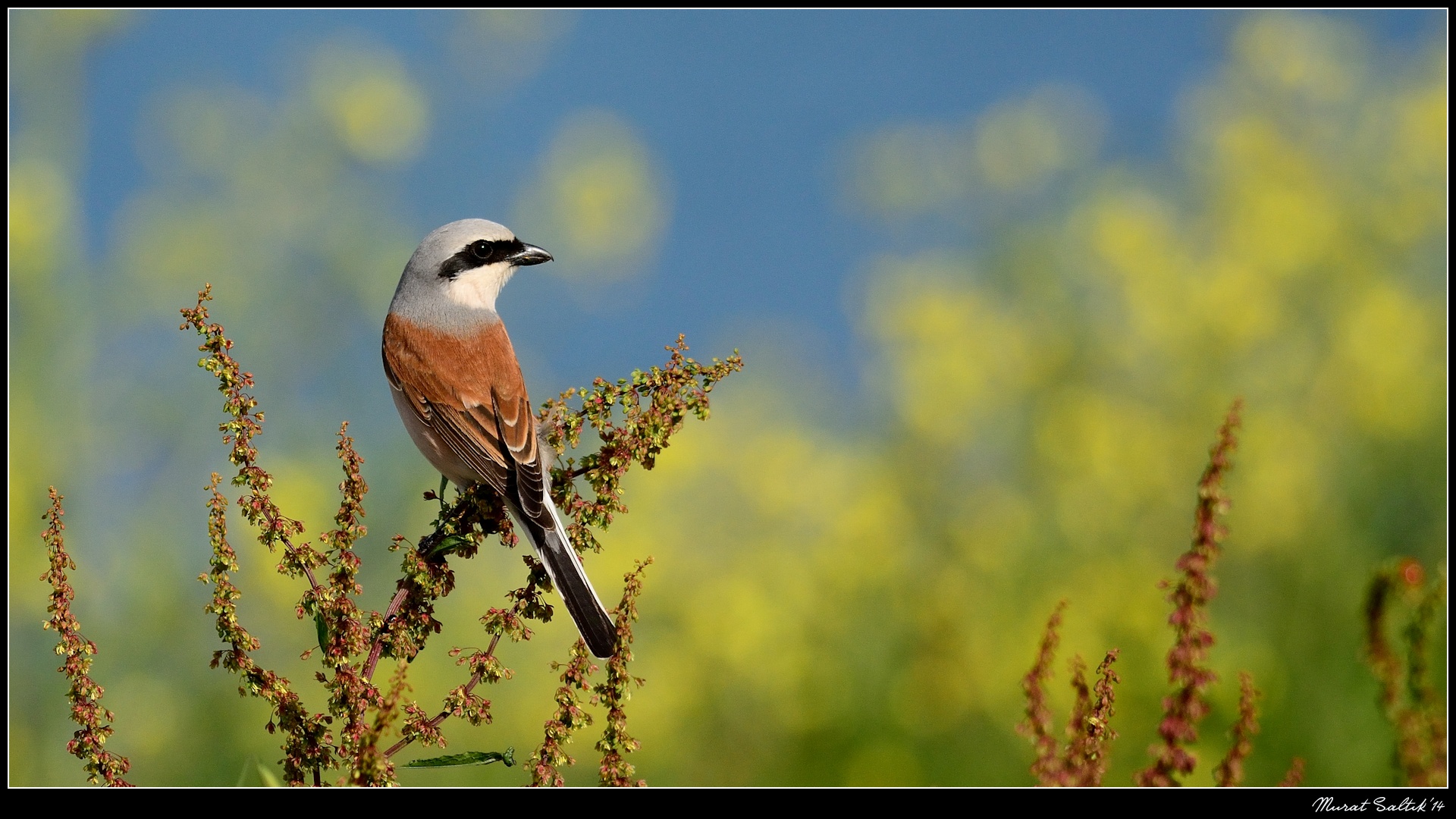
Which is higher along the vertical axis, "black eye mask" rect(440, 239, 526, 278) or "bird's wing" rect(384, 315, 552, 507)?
"black eye mask" rect(440, 239, 526, 278)

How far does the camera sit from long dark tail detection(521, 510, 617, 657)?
6.42ft

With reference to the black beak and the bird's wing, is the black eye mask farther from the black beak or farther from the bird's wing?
the bird's wing

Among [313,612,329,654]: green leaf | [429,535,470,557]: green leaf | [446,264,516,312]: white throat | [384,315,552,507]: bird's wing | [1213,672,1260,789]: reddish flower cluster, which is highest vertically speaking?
[446,264,516,312]: white throat

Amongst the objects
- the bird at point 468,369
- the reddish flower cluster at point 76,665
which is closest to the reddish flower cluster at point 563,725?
the reddish flower cluster at point 76,665

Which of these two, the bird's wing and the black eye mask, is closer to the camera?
the bird's wing

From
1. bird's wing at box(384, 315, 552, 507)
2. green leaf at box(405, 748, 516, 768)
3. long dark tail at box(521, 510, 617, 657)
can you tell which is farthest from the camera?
bird's wing at box(384, 315, 552, 507)

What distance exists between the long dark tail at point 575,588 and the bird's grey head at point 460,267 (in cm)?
117

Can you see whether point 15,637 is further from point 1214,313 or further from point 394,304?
point 1214,313

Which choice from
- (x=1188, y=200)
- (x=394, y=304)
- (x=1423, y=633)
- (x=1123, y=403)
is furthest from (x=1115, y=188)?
(x=1423, y=633)

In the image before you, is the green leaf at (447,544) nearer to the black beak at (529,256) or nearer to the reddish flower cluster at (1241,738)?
the reddish flower cluster at (1241,738)

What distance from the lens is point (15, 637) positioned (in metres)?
3.53

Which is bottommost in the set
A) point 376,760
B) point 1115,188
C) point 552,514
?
point 376,760

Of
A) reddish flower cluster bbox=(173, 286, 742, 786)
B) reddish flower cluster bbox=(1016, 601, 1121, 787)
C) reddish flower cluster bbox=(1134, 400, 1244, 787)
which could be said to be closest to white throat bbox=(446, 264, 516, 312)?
reddish flower cluster bbox=(173, 286, 742, 786)

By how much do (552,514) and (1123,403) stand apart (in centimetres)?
256
